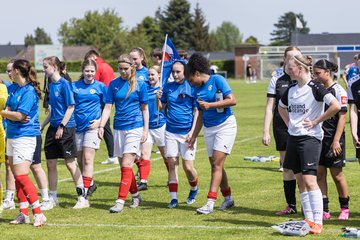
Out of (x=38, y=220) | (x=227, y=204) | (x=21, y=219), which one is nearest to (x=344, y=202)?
(x=227, y=204)

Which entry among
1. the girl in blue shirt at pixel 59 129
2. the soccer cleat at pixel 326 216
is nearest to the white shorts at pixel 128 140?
the girl in blue shirt at pixel 59 129

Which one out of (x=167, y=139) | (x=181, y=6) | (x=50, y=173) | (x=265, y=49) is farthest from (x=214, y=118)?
(x=181, y=6)

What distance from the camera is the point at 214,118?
1023 cm

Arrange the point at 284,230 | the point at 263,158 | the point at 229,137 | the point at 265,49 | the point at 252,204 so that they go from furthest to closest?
the point at 265,49, the point at 263,158, the point at 252,204, the point at 229,137, the point at 284,230

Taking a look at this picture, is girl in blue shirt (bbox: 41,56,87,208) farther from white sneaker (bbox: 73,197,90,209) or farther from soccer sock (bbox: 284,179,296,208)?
soccer sock (bbox: 284,179,296,208)

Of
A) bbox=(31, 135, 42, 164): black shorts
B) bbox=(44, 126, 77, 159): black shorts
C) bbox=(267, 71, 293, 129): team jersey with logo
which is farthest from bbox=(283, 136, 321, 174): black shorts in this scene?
bbox=(44, 126, 77, 159): black shorts

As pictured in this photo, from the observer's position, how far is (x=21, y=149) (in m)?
9.42

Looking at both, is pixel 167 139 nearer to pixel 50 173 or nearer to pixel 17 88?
pixel 50 173

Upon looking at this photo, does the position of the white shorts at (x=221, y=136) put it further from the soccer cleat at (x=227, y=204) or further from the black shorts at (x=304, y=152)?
the black shorts at (x=304, y=152)

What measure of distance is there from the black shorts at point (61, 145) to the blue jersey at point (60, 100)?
10 cm

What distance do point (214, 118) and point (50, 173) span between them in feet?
8.19

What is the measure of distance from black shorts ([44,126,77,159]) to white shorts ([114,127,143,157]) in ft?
2.49

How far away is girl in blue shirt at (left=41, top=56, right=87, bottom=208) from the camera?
10781 millimetres

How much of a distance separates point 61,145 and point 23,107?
5.62 feet
